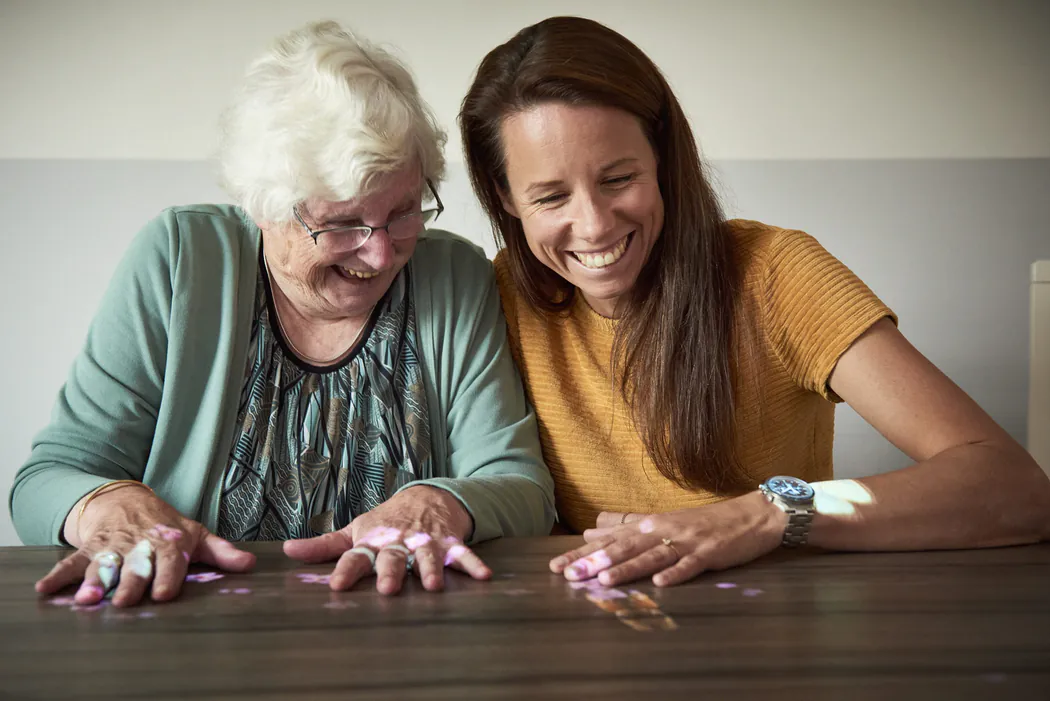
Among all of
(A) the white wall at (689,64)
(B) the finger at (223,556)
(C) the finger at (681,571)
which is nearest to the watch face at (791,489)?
(C) the finger at (681,571)

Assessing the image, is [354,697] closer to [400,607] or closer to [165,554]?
[400,607]

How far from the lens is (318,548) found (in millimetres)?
1263

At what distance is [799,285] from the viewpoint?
5.12ft

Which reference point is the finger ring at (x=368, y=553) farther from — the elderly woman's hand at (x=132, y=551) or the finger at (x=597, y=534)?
the finger at (x=597, y=534)

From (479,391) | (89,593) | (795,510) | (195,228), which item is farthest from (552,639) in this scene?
(195,228)

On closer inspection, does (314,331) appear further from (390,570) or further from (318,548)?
(390,570)

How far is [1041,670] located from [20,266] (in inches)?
119

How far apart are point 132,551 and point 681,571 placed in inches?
28.0

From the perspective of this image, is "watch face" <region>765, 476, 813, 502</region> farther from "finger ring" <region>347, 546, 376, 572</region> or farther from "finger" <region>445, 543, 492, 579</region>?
"finger ring" <region>347, 546, 376, 572</region>

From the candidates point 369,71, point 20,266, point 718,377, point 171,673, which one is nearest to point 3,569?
point 171,673

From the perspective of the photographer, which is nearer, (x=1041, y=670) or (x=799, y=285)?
(x=1041, y=670)

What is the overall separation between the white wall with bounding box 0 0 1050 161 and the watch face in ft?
6.04

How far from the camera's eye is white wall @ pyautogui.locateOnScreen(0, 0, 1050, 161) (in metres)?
2.93

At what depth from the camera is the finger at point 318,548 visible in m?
1.26
